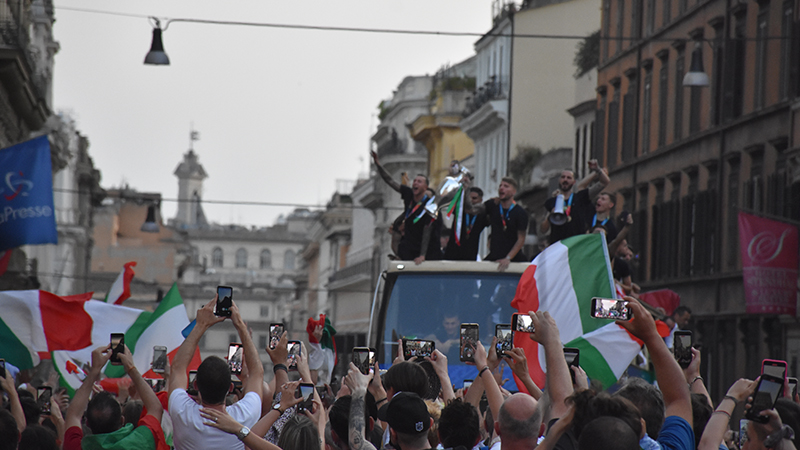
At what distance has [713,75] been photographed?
3133 centimetres

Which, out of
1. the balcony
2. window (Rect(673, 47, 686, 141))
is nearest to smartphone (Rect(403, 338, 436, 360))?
the balcony

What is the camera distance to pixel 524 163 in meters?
49.0

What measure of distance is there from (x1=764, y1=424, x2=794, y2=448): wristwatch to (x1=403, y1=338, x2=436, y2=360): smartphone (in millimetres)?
2550

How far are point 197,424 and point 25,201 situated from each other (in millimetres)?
16591

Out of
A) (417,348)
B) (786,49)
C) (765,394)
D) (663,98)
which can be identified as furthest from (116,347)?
(663,98)

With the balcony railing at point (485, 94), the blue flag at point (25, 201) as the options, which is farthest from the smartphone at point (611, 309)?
the balcony railing at point (485, 94)

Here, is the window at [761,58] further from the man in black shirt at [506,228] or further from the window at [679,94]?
the man in black shirt at [506,228]

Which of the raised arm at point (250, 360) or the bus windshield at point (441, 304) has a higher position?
the bus windshield at point (441, 304)

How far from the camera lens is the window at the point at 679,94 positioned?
3388 cm

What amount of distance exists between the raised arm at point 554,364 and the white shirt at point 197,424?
173 cm

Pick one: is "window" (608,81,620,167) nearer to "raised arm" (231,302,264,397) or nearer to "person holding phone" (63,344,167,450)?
"person holding phone" (63,344,167,450)

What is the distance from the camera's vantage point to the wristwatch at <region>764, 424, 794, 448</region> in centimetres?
640

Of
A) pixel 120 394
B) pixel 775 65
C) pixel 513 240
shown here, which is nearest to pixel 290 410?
pixel 120 394

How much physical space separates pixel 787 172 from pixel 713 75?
5889 millimetres
